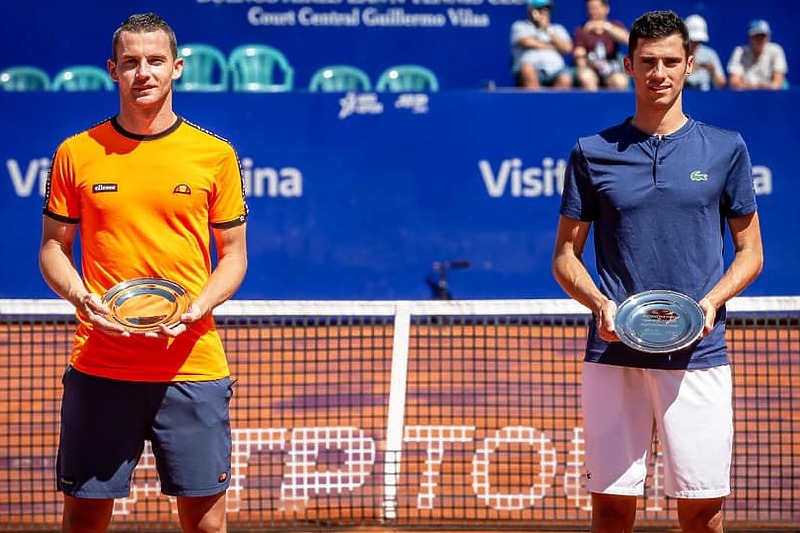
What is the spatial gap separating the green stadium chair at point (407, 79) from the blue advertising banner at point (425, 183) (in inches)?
90.8

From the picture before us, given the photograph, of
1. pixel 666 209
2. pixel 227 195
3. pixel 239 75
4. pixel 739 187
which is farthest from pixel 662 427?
pixel 239 75

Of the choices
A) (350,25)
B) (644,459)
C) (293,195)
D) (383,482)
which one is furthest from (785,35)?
(644,459)

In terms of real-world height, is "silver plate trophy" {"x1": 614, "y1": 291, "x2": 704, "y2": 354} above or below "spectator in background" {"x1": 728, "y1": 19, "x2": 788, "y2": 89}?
below

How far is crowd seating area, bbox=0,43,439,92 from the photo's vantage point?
42.9 feet

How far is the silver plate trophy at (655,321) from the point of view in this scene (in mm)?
3863

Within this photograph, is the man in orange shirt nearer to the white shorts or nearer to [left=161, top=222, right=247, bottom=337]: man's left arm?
[left=161, top=222, right=247, bottom=337]: man's left arm

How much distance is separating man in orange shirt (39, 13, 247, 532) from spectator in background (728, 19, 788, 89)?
1010 centimetres

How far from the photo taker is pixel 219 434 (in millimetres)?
3953

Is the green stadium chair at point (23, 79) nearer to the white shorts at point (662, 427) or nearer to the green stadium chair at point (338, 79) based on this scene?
the green stadium chair at point (338, 79)

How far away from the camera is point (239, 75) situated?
44.5 ft

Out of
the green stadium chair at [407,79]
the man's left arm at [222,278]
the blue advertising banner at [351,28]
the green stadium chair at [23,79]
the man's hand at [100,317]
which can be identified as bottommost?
the man's hand at [100,317]

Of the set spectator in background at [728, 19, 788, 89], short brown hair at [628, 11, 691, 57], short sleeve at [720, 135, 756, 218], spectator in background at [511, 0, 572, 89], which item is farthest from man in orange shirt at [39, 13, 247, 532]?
spectator in background at [728, 19, 788, 89]

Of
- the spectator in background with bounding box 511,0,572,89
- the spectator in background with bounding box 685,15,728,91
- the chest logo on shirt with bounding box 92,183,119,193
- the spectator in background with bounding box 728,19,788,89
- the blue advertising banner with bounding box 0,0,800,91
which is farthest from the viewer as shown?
the blue advertising banner with bounding box 0,0,800,91

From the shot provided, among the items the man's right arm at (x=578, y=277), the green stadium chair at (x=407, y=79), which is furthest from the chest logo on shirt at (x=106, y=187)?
the green stadium chair at (x=407, y=79)
